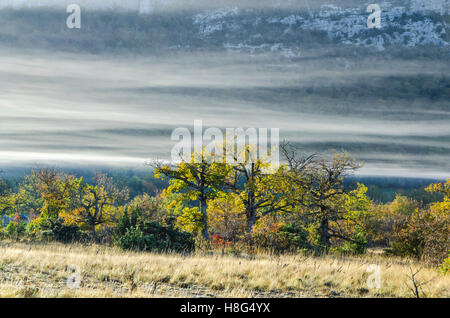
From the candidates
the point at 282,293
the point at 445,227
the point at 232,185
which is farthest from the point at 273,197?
the point at 282,293

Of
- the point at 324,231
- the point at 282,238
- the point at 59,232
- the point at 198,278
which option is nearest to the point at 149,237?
the point at 282,238

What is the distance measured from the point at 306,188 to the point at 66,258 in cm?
2657

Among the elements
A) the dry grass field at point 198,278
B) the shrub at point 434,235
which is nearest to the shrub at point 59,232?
the dry grass field at point 198,278

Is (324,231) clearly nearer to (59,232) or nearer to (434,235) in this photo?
(434,235)

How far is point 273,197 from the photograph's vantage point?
47.9m

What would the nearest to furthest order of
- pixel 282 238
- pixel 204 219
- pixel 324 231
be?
pixel 282 238
pixel 324 231
pixel 204 219

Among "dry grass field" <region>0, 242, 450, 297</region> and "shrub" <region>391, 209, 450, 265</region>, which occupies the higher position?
"dry grass field" <region>0, 242, 450, 297</region>
